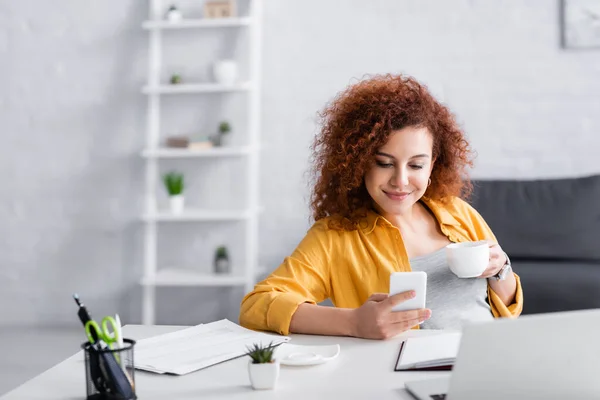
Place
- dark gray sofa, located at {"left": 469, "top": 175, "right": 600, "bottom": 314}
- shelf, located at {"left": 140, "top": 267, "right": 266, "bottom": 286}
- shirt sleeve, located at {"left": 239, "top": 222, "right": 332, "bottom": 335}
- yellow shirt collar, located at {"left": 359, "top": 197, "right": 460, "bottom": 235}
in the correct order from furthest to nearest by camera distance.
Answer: shelf, located at {"left": 140, "top": 267, "right": 266, "bottom": 286}
dark gray sofa, located at {"left": 469, "top": 175, "right": 600, "bottom": 314}
yellow shirt collar, located at {"left": 359, "top": 197, "right": 460, "bottom": 235}
shirt sleeve, located at {"left": 239, "top": 222, "right": 332, "bottom": 335}

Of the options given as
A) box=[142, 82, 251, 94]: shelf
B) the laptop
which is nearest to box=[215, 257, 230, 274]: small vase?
box=[142, 82, 251, 94]: shelf

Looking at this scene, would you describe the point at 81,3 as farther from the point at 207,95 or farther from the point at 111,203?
the point at 111,203

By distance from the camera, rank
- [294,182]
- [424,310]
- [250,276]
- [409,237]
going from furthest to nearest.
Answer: [294,182], [250,276], [409,237], [424,310]

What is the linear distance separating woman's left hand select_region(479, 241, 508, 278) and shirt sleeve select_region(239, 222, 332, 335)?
0.35m

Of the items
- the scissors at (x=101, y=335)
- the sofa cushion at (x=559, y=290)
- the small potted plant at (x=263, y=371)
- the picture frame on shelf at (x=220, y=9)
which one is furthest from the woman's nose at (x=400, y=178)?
the picture frame on shelf at (x=220, y=9)

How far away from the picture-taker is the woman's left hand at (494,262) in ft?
4.95

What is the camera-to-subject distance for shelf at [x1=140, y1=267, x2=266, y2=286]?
3.46 metres

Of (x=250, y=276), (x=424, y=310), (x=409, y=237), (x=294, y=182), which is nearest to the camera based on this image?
(x=424, y=310)

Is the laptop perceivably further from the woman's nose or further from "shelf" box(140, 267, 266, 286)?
"shelf" box(140, 267, 266, 286)

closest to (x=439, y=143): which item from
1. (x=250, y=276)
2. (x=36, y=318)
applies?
(x=250, y=276)

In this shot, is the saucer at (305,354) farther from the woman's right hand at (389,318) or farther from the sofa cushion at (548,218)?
the sofa cushion at (548,218)

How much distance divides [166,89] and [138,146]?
43 centimetres

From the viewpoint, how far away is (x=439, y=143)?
173 cm

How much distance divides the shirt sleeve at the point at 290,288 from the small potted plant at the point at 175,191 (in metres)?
2.03
